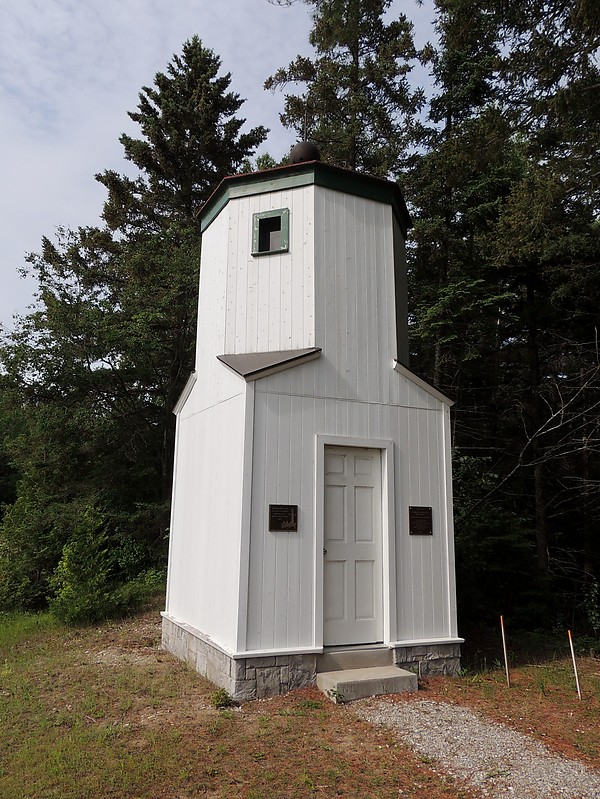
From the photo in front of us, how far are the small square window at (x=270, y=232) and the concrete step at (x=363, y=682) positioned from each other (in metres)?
4.35

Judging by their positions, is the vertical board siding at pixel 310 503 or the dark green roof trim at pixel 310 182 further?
the dark green roof trim at pixel 310 182

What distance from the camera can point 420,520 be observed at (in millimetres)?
5980

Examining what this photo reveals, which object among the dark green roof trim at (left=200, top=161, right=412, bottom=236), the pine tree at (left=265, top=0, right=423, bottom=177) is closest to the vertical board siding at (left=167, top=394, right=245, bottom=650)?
the dark green roof trim at (left=200, top=161, right=412, bottom=236)

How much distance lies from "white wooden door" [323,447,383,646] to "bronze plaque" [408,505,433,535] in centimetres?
34

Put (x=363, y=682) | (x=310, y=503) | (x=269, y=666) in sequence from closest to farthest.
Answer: (x=363, y=682) → (x=269, y=666) → (x=310, y=503)

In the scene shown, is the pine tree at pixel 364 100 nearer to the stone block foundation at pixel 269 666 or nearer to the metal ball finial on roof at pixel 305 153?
the metal ball finial on roof at pixel 305 153

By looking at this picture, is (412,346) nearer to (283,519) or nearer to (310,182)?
Answer: (310,182)

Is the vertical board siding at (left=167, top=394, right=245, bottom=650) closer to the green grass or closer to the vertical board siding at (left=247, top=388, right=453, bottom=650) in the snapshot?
the vertical board siding at (left=247, top=388, right=453, bottom=650)

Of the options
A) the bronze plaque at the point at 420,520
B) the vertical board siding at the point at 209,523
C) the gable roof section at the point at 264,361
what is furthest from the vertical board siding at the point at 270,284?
the bronze plaque at the point at 420,520

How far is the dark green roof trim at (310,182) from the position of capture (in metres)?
6.46

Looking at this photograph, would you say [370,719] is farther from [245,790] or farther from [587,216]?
[587,216]

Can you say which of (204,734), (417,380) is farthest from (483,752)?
(417,380)

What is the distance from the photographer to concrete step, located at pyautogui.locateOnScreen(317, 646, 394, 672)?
17.3 ft

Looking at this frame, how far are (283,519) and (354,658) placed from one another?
1.45 metres
